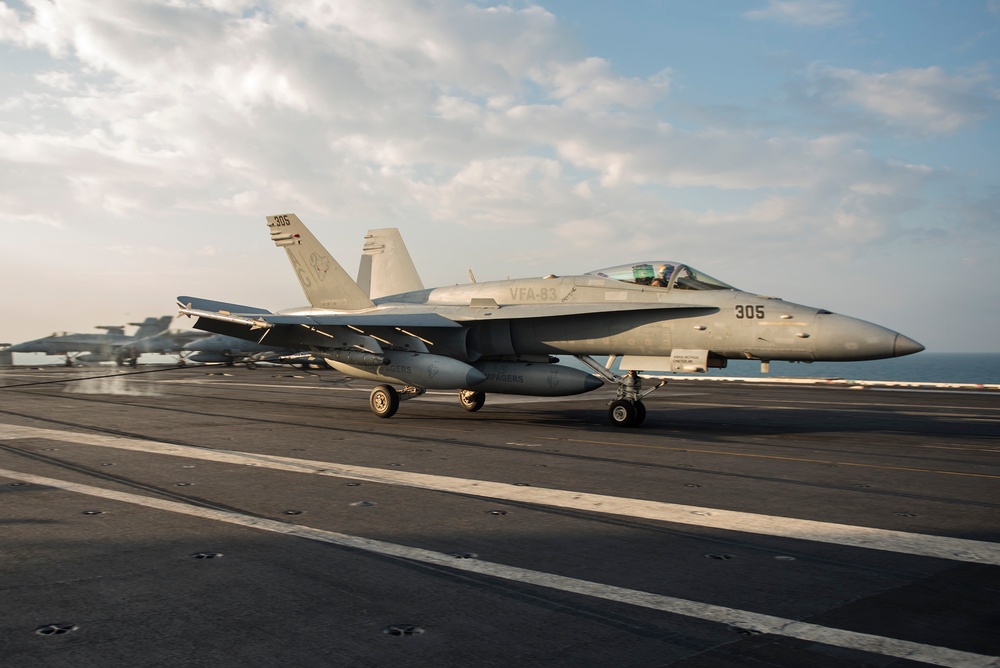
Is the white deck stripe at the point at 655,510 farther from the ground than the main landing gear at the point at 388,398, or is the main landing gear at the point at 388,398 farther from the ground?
the main landing gear at the point at 388,398

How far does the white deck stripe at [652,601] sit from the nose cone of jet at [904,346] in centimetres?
933

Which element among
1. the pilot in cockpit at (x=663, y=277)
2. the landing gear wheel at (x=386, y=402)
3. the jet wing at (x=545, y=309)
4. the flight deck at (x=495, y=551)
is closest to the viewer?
the flight deck at (x=495, y=551)

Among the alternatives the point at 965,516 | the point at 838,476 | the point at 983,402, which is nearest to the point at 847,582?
the point at 965,516

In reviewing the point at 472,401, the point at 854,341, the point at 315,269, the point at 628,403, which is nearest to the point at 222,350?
the point at 315,269

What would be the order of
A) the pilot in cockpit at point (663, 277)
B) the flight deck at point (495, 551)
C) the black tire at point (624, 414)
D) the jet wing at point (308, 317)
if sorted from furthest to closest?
the jet wing at point (308, 317) < the black tire at point (624, 414) < the pilot in cockpit at point (663, 277) < the flight deck at point (495, 551)

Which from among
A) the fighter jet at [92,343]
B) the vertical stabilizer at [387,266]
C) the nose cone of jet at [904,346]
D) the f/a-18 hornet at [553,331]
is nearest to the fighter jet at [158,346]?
the fighter jet at [92,343]

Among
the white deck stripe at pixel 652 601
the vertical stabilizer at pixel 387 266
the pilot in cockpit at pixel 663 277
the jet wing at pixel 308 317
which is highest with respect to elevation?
the vertical stabilizer at pixel 387 266

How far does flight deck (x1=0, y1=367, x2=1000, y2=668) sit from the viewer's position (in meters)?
4.12

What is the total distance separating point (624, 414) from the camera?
15.5 m

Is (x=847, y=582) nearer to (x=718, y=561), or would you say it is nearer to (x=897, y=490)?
(x=718, y=561)

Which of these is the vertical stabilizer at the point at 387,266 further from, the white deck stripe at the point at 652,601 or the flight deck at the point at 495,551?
the white deck stripe at the point at 652,601

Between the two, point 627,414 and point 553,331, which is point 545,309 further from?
point 627,414

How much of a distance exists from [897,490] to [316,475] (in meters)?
6.89

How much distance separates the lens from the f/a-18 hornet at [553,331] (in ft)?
44.9
